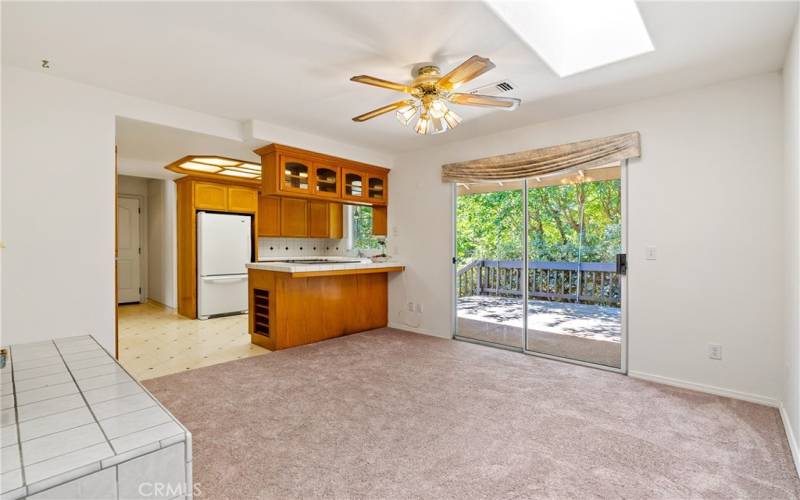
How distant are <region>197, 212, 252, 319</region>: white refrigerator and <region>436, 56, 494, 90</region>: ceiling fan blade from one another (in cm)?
428

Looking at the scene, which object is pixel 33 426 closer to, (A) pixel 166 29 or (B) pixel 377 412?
(B) pixel 377 412

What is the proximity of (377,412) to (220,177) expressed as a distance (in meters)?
4.79

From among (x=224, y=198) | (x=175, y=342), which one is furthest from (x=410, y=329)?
(x=224, y=198)

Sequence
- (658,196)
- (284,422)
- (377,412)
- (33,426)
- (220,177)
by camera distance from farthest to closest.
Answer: (220,177), (658,196), (377,412), (284,422), (33,426)

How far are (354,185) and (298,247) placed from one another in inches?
101

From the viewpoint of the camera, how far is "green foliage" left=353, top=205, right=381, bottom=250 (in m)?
6.24

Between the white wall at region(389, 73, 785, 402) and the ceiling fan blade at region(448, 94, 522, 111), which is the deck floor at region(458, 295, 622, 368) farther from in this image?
the ceiling fan blade at region(448, 94, 522, 111)

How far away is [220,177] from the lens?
5926 millimetres

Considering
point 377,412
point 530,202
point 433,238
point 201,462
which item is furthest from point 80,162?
point 530,202

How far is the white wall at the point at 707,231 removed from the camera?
9.05ft

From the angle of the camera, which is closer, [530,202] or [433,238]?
[530,202]

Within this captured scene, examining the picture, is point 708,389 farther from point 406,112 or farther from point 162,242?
point 162,242

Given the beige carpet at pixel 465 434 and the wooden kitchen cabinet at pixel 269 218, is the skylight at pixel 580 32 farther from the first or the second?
the wooden kitchen cabinet at pixel 269 218

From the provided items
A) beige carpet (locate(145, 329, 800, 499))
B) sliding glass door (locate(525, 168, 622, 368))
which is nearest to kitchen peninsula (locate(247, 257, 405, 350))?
beige carpet (locate(145, 329, 800, 499))
